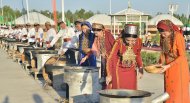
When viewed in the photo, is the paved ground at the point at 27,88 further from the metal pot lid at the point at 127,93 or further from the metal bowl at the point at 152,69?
the metal pot lid at the point at 127,93

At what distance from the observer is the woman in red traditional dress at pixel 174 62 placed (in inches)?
225

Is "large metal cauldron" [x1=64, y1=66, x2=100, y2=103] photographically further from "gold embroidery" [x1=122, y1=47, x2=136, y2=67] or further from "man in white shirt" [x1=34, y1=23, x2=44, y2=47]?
"man in white shirt" [x1=34, y1=23, x2=44, y2=47]

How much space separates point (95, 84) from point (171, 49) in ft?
8.75

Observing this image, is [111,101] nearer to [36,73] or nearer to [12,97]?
[12,97]

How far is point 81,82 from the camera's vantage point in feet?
26.8

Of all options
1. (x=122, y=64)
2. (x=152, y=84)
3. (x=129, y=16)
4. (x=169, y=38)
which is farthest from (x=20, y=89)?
(x=129, y=16)

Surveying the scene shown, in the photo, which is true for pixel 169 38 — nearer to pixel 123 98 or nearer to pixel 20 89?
pixel 123 98

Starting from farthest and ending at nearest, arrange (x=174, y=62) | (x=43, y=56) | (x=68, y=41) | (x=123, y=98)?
(x=43, y=56)
(x=68, y=41)
(x=174, y=62)
(x=123, y=98)

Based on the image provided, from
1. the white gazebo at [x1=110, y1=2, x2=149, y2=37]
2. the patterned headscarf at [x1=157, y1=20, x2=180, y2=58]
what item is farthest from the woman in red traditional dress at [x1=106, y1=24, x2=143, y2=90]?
the white gazebo at [x1=110, y1=2, x2=149, y2=37]

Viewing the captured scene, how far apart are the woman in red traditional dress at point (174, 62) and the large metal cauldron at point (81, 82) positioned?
2369 millimetres

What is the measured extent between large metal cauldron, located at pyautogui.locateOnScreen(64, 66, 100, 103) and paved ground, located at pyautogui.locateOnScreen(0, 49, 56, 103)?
94 centimetres

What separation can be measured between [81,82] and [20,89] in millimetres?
3134

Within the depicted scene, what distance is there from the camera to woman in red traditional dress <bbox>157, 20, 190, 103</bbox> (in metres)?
5.72

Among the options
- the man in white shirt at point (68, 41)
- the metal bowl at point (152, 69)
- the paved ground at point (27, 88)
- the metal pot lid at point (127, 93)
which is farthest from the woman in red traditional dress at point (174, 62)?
the man in white shirt at point (68, 41)
